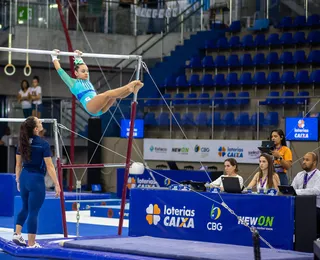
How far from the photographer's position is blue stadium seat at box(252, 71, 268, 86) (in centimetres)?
1927

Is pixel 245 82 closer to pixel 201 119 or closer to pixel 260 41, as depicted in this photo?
pixel 260 41

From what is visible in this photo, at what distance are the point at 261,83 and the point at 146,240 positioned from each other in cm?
1015

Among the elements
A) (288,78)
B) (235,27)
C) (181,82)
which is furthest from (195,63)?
(288,78)

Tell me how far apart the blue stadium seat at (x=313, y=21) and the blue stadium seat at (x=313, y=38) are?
459 millimetres

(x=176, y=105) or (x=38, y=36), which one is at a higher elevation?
(x=38, y=36)

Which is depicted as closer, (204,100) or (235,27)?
(204,100)

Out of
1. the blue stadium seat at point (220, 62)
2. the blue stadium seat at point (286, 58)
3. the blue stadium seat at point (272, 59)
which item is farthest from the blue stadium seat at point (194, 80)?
the blue stadium seat at point (286, 58)

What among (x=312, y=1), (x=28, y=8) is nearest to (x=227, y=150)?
(x=312, y=1)

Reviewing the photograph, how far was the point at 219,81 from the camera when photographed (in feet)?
66.2

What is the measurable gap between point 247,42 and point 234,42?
46cm

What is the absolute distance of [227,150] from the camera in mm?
17906

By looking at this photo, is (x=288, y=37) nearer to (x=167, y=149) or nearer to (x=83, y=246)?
(x=167, y=149)

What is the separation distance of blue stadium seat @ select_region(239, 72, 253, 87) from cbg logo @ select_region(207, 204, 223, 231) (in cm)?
1015

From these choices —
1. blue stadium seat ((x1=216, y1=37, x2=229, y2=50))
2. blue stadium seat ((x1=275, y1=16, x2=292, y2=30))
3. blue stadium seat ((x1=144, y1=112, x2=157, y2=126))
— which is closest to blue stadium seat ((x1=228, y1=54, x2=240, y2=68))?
blue stadium seat ((x1=216, y1=37, x2=229, y2=50))
